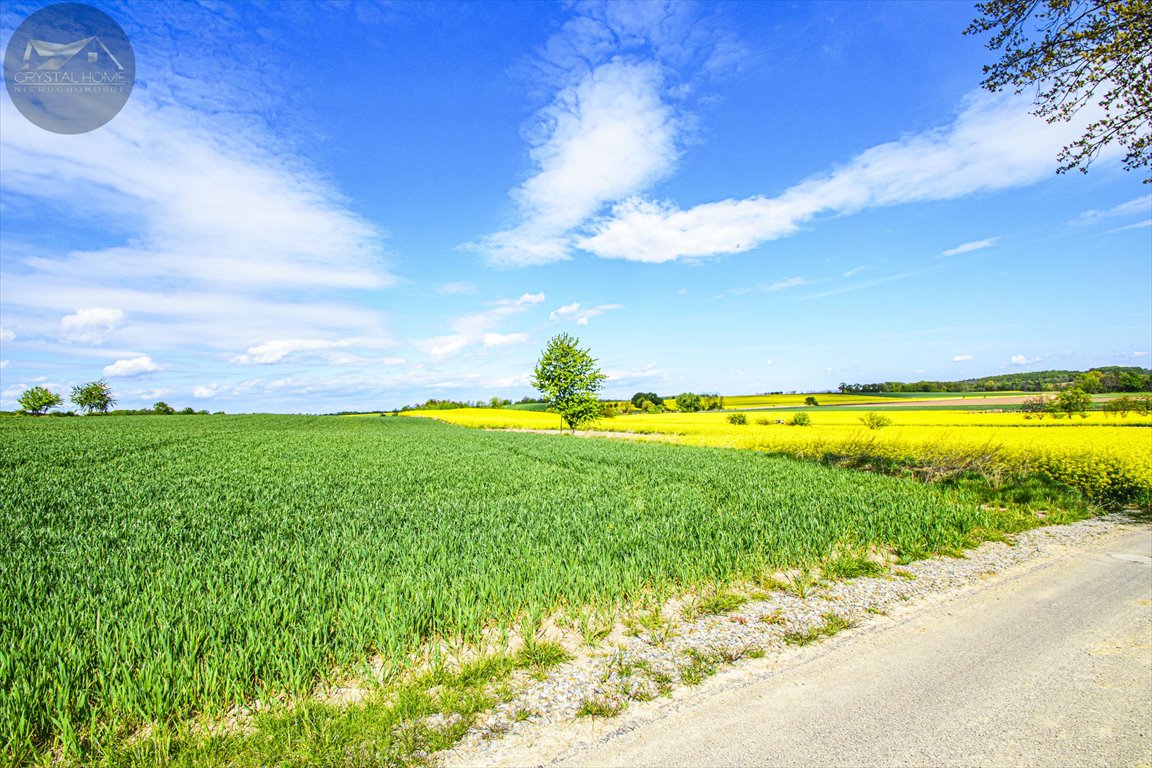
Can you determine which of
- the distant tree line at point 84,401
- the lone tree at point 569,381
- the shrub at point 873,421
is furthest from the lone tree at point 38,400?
the shrub at point 873,421

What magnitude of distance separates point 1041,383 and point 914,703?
8802 centimetres

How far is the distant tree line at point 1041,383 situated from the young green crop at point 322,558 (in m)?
56.2

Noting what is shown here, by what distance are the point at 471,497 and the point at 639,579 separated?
7.25 m

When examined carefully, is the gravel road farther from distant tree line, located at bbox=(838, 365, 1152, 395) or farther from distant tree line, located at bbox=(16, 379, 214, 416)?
distant tree line, located at bbox=(16, 379, 214, 416)

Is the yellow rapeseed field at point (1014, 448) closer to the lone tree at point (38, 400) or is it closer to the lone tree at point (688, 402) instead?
the lone tree at point (688, 402)

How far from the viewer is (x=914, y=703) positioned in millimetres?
4012

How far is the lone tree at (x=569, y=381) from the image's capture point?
48.3 meters

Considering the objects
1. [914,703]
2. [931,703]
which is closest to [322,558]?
[914,703]

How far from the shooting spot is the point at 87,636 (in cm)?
440

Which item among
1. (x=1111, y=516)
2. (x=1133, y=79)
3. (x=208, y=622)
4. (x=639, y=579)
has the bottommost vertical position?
(x=1111, y=516)

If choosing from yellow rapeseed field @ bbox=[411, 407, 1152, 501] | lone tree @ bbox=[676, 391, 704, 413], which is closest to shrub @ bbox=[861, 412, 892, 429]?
yellow rapeseed field @ bbox=[411, 407, 1152, 501]

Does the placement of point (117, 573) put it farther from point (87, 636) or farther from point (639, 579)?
point (639, 579)

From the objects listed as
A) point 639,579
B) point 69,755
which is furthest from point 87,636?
point 639,579

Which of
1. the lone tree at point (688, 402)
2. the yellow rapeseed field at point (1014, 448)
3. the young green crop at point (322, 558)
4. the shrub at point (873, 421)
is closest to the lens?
the young green crop at point (322, 558)
